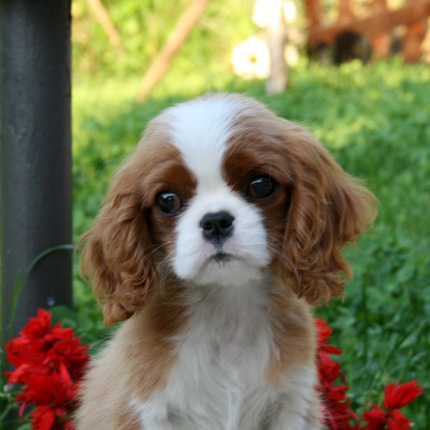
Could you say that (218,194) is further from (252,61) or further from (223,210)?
(252,61)

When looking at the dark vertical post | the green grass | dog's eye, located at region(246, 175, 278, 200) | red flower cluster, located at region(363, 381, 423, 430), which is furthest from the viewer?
the green grass

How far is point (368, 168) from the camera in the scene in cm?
634

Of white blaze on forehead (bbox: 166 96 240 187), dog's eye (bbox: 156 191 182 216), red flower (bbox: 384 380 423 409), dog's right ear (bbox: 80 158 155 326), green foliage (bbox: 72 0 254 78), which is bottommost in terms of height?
green foliage (bbox: 72 0 254 78)

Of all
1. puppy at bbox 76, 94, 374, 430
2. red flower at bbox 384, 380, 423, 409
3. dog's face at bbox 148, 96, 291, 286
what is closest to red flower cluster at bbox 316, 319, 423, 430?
red flower at bbox 384, 380, 423, 409

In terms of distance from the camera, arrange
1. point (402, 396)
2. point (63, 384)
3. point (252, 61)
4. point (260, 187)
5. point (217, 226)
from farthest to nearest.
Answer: point (252, 61), point (63, 384), point (402, 396), point (260, 187), point (217, 226)

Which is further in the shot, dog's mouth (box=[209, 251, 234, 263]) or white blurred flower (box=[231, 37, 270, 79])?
white blurred flower (box=[231, 37, 270, 79])

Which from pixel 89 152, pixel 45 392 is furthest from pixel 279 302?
pixel 89 152

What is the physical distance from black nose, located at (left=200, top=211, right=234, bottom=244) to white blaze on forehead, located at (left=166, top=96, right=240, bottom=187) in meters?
0.13

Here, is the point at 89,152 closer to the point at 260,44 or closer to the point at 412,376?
the point at 412,376

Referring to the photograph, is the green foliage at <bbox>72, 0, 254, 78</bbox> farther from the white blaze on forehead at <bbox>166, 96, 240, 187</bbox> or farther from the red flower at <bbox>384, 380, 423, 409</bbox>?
the white blaze on forehead at <bbox>166, 96, 240, 187</bbox>

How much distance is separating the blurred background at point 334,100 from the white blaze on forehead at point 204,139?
0.76 meters

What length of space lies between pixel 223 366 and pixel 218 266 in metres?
0.44

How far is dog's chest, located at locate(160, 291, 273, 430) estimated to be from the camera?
8.32 feet

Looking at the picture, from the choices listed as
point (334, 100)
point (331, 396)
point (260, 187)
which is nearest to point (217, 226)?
point (260, 187)
